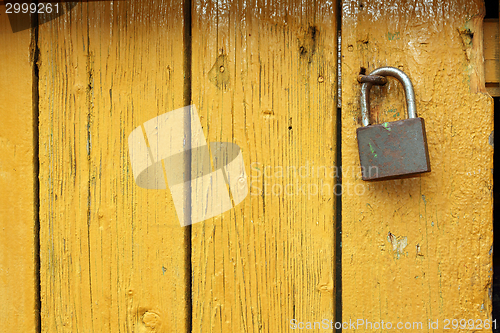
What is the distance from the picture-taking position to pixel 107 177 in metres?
0.64

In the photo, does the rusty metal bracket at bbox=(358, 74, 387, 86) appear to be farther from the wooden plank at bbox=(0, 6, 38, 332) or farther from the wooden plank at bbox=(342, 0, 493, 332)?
the wooden plank at bbox=(0, 6, 38, 332)

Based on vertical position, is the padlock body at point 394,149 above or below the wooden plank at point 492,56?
below

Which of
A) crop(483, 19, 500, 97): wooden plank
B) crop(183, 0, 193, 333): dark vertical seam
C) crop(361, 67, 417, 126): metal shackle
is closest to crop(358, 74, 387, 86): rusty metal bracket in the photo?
crop(361, 67, 417, 126): metal shackle

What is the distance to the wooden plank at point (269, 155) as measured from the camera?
24.2 inches

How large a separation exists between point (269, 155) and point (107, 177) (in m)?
0.36

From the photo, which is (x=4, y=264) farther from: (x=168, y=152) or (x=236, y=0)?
(x=236, y=0)

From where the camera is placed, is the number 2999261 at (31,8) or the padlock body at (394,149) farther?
the number 2999261 at (31,8)

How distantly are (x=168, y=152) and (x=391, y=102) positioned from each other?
471 millimetres

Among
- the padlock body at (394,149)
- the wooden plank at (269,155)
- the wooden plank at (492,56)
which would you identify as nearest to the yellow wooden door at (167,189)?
the wooden plank at (269,155)

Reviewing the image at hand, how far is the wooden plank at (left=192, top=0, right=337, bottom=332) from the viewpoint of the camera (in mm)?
615

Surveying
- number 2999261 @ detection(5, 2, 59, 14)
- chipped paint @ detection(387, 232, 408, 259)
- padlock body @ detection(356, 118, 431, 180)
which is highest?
number 2999261 @ detection(5, 2, 59, 14)

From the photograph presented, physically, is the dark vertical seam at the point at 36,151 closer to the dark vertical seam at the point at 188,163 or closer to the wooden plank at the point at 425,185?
the dark vertical seam at the point at 188,163

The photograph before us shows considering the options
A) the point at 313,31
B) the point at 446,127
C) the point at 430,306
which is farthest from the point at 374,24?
the point at 430,306

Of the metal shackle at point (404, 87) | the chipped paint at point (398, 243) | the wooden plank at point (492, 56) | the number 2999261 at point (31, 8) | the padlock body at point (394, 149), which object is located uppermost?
the number 2999261 at point (31, 8)
